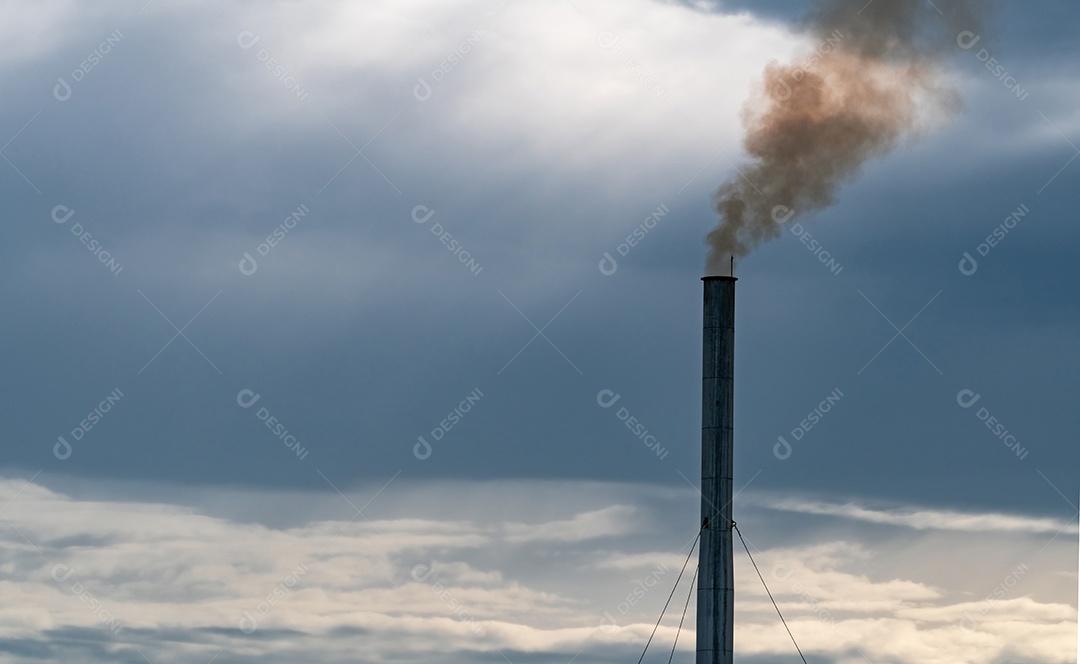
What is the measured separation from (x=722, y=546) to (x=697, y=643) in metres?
3.01

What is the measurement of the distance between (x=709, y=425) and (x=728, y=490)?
1.96 meters

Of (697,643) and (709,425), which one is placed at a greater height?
(709,425)

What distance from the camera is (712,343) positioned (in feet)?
166

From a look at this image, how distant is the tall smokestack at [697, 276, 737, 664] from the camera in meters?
50.0

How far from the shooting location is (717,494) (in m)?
49.9

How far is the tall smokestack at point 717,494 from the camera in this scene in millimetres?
49969

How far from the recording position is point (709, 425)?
50.2 m

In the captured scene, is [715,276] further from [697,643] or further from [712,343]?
[697,643]

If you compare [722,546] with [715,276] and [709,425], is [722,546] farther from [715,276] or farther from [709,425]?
[715,276]

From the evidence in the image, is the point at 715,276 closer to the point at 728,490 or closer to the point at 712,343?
the point at 712,343

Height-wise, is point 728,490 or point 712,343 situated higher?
point 712,343

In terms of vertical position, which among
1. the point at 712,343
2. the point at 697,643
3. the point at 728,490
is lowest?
the point at 697,643

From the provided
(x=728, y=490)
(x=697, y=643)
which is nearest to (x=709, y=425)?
(x=728, y=490)

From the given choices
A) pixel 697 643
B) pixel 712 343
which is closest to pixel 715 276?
pixel 712 343
